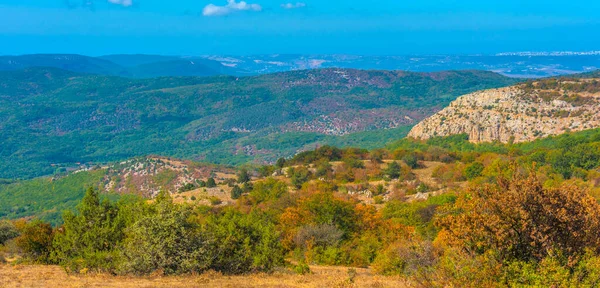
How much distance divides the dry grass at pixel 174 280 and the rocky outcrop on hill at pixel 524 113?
64530 mm

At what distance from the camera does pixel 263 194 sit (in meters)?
56.7

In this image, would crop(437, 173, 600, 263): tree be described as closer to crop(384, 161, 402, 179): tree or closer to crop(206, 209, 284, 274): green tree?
crop(206, 209, 284, 274): green tree

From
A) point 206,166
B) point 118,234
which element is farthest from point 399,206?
point 206,166

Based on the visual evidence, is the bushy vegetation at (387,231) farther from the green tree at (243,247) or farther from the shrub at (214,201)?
the shrub at (214,201)

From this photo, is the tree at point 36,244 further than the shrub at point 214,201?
No

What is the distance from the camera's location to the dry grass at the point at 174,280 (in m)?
20.2

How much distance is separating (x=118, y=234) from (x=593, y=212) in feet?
68.0

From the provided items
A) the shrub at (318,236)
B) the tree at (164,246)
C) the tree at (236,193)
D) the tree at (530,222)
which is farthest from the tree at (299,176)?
the tree at (530,222)

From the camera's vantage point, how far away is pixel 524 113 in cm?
8456

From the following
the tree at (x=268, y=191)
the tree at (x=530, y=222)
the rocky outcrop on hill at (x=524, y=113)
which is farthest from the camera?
the rocky outcrop on hill at (x=524, y=113)

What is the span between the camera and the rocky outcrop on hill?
7948 centimetres

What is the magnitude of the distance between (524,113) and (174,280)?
76242mm

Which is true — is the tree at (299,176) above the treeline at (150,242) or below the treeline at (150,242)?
below

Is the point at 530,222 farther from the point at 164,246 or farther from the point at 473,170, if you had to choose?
the point at 473,170
